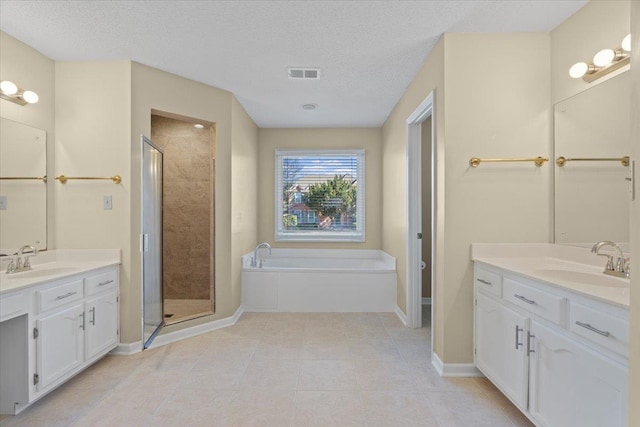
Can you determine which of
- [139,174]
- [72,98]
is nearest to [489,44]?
[139,174]

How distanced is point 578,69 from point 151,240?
11.4 feet

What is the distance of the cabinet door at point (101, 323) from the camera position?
2.53 meters

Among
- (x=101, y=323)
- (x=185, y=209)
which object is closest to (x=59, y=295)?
(x=101, y=323)

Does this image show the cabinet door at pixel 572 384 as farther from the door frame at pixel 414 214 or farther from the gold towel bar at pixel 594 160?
the door frame at pixel 414 214

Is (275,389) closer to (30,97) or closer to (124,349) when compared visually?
(124,349)

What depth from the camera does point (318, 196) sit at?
5.19 m

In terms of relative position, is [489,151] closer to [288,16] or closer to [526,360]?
[526,360]

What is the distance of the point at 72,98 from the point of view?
9.66ft

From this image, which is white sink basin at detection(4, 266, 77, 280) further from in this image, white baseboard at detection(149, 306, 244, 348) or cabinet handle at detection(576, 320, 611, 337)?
cabinet handle at detection(576, 320, 611, 337)

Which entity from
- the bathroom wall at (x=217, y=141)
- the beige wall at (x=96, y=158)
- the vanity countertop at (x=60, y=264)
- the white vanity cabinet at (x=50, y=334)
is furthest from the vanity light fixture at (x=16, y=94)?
the white vanity cabinet at (x=50, y=334)

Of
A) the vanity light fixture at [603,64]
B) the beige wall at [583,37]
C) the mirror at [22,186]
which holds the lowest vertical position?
the mirror at [22,186]

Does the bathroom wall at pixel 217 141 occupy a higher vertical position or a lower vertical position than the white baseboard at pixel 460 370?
higher

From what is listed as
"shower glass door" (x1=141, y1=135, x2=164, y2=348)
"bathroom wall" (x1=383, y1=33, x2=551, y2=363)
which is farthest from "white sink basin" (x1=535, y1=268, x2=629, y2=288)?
"shower glass door" (x1=141, y1=135, x2=164, y2=348)

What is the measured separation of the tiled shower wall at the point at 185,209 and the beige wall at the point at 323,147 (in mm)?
859
